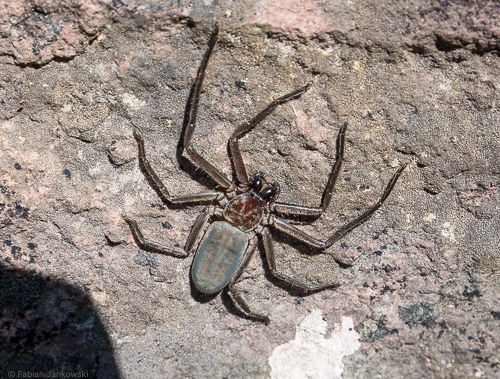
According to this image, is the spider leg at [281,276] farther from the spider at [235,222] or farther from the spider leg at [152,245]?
the spider leg at [152,245]

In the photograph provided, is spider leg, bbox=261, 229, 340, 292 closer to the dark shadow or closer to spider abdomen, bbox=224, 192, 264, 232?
spider abdomen, bbox=224, 192, 264, 232

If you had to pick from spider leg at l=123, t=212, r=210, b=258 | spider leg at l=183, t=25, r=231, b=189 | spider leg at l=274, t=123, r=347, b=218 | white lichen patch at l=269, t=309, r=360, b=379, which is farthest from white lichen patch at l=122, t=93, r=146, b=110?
white lichen patch at l=269, t=309, r=360, b=379

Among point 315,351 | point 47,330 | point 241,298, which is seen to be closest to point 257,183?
point 241,298

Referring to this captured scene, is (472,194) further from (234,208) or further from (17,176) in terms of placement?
(17,176)

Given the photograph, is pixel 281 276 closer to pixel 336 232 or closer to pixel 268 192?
pixel 336 232

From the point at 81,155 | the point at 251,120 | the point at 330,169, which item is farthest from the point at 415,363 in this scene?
the point at 81,155

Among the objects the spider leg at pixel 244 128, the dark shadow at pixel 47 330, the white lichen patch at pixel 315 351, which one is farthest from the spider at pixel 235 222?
the dark shadow at pixel 47 330

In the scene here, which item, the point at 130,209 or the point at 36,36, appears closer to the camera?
the point at 36,36
